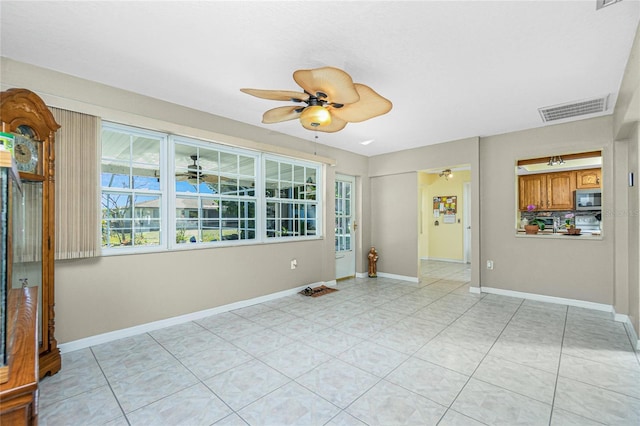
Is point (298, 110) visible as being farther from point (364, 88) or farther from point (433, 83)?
point (433, 83)

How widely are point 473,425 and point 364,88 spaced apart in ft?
7.48

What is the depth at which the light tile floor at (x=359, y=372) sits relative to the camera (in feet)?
5.96

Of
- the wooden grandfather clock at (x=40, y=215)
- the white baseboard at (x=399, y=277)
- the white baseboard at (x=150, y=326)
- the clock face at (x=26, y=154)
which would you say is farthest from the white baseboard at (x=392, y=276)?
the clock face at (x=26, y=154)

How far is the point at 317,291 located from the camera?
15.5ft

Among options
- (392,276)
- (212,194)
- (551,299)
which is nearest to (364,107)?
(212,194)

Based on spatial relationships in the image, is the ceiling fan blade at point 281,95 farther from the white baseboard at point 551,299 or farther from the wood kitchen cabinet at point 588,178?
the wood kitchen cabinet at point 588,178

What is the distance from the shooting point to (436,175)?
7.95 m

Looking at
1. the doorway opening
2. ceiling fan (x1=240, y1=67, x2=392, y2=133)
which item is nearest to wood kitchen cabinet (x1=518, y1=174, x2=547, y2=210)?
the doorway opening

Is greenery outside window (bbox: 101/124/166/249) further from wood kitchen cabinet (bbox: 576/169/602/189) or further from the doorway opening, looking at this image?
wood kitchen cabinet (bbox: 576/169/602/189)

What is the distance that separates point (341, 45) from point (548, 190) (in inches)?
268

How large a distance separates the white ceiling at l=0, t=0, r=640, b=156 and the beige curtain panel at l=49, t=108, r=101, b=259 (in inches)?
19.0

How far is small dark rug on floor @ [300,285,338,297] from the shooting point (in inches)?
179

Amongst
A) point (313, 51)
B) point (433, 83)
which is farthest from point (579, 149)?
point (313, 51)

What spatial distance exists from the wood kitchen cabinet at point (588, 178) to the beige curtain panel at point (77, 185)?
8.56 metres
